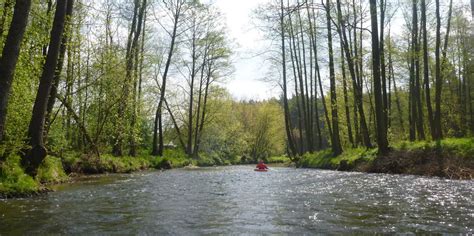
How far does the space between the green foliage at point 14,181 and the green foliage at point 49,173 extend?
1.41 meters

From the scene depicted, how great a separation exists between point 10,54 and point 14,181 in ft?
13.9

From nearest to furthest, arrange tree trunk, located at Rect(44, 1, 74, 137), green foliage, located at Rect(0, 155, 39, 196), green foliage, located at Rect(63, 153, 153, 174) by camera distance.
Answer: green foliage, located at Rect(0, 155, 39, 196), tree trunk, located at Rect(44, 1, 74, 137), green foliage, located at Rect(63, 153, 153, 174)

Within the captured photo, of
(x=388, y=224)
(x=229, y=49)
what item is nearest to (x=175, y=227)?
(x=388, y=224)

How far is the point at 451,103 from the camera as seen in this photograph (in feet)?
123

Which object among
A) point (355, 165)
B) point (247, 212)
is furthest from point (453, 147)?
point (247, 212)

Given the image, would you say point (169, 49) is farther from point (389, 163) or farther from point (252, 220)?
point (252, 220)

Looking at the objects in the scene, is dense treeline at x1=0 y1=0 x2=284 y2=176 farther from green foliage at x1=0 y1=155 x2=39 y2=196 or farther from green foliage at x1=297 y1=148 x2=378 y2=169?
green foliage at x1=297 y1=148 x2=378 y2=169

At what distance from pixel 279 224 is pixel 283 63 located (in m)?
28.1

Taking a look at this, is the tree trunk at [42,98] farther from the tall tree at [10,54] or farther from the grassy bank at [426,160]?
the grassy bank at [426,160]

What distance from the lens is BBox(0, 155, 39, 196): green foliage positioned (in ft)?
30.7

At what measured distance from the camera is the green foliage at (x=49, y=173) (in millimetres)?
12205

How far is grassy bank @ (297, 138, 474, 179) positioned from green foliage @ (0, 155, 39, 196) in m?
12.7

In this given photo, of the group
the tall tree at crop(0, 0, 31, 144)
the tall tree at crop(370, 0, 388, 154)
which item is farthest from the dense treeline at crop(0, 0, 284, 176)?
the tall tree at crop(370, 0, 388, 154)

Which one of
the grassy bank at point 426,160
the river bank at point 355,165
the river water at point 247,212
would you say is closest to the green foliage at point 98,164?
the river bank at point 355,165
